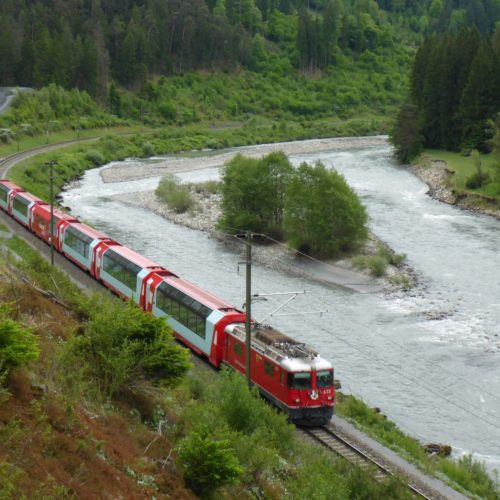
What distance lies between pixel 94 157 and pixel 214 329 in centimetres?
7978

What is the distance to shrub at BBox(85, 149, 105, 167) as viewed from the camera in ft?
356

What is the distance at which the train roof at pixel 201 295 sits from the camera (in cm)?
3429

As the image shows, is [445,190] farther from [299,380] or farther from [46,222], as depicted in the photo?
[299,380]

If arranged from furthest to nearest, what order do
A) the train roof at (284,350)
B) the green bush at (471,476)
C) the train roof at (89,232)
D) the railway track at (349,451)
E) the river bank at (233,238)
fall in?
the river bank at (233,238) < the train roof at (89,232) < the train roof at (284,350) < the green bush at (471,476) < the railway track at (349,451)

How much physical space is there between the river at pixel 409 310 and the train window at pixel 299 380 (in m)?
5.54

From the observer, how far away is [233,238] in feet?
221

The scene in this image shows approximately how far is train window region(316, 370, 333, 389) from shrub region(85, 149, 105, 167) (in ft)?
278

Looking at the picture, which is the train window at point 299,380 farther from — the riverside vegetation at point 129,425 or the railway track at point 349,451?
the riverside vegetation at point 129,425

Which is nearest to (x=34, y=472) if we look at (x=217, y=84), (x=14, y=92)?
(x=14, y=92)

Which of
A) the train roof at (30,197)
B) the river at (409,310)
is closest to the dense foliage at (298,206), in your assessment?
the river at (409,310)

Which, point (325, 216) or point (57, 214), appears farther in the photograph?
point (325, 216)

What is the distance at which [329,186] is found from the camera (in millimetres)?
60062

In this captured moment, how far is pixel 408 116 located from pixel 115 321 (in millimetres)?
91979

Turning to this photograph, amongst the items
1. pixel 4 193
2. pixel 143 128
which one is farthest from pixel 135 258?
pixel 143 128
